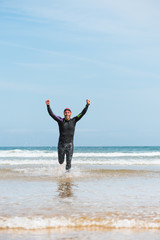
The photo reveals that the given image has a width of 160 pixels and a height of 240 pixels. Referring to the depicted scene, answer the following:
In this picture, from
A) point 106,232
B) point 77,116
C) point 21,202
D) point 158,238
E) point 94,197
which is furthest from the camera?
point 77,116

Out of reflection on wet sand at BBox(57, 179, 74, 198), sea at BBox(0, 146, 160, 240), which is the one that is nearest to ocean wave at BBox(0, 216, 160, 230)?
sea at BBox(0, 146, 160, 240)

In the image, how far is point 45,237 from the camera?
13.3 ft

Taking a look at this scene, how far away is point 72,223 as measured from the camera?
4566 mm

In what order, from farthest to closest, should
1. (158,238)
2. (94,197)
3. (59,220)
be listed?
1. (94,197)
2. (59,220)
3. (158,238)

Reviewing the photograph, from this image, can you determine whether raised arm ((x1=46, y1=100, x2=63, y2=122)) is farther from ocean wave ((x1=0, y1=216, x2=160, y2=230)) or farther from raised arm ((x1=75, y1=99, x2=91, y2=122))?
ocean wave ((x1=0, y1=216, x2=160, y2=230))

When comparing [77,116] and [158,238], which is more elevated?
[77,116]

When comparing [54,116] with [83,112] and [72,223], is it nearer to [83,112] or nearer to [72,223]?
[83,112]

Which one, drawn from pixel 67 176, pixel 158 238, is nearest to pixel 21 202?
pixel 158 238

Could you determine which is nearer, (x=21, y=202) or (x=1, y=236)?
(x=1, y=236)

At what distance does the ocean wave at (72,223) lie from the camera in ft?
14.7

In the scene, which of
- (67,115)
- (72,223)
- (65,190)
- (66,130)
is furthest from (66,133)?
(72,223)

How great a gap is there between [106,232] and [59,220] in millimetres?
689

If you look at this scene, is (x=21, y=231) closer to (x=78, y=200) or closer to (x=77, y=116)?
(x=78, y=200)

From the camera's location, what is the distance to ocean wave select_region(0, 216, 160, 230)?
14.7ft
